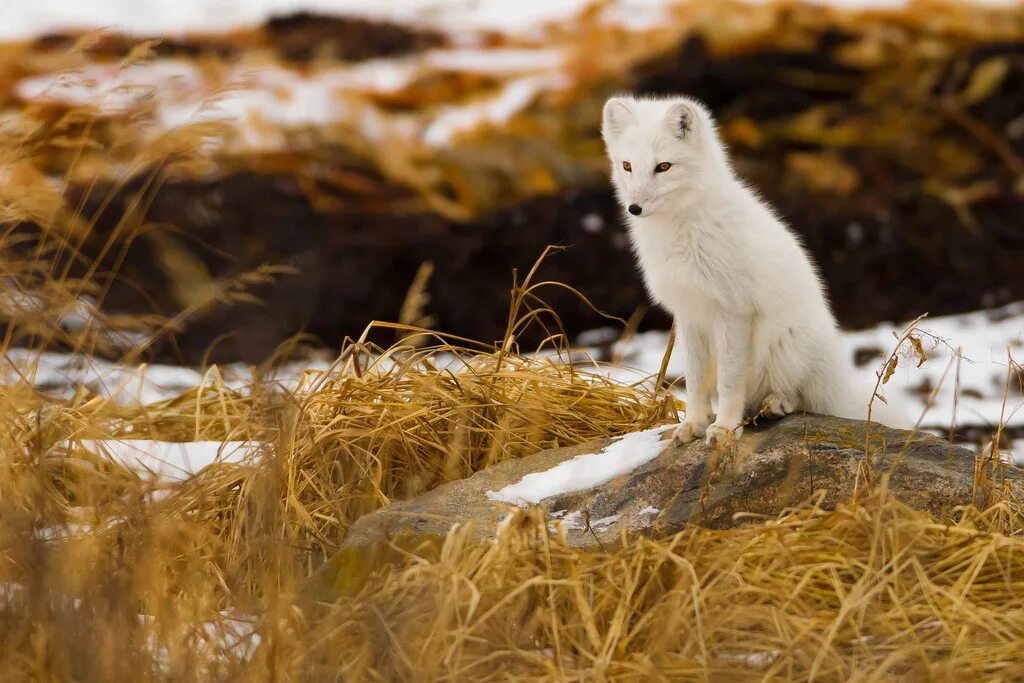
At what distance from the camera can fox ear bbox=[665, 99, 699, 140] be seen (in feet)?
10.6

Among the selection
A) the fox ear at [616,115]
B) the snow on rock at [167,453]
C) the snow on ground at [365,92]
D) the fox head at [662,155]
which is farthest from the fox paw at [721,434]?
the snow on ground at [365,92]

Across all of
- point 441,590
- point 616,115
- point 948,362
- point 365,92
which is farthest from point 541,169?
point 441,590

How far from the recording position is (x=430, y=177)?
9906 mm

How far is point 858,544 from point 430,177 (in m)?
7.65

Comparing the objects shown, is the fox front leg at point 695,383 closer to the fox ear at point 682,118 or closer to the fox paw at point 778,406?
the fox paw at point 778,406

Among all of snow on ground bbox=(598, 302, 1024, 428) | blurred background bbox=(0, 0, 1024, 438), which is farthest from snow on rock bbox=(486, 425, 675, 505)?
blurred background bbox=(0, 0, 1024, 438)

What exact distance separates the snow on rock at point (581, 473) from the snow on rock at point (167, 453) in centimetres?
92

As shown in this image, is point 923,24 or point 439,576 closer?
point 439,576

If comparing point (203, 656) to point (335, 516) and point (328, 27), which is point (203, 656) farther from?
point (328, 27)

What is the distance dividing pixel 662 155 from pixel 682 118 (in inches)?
5.7

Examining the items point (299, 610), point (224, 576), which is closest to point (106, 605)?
point (299, 610)

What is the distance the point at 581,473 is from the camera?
10.3 feet

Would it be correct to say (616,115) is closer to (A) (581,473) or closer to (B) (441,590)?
(A) (581,473)

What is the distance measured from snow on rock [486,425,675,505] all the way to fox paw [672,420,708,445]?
0.05 meters
